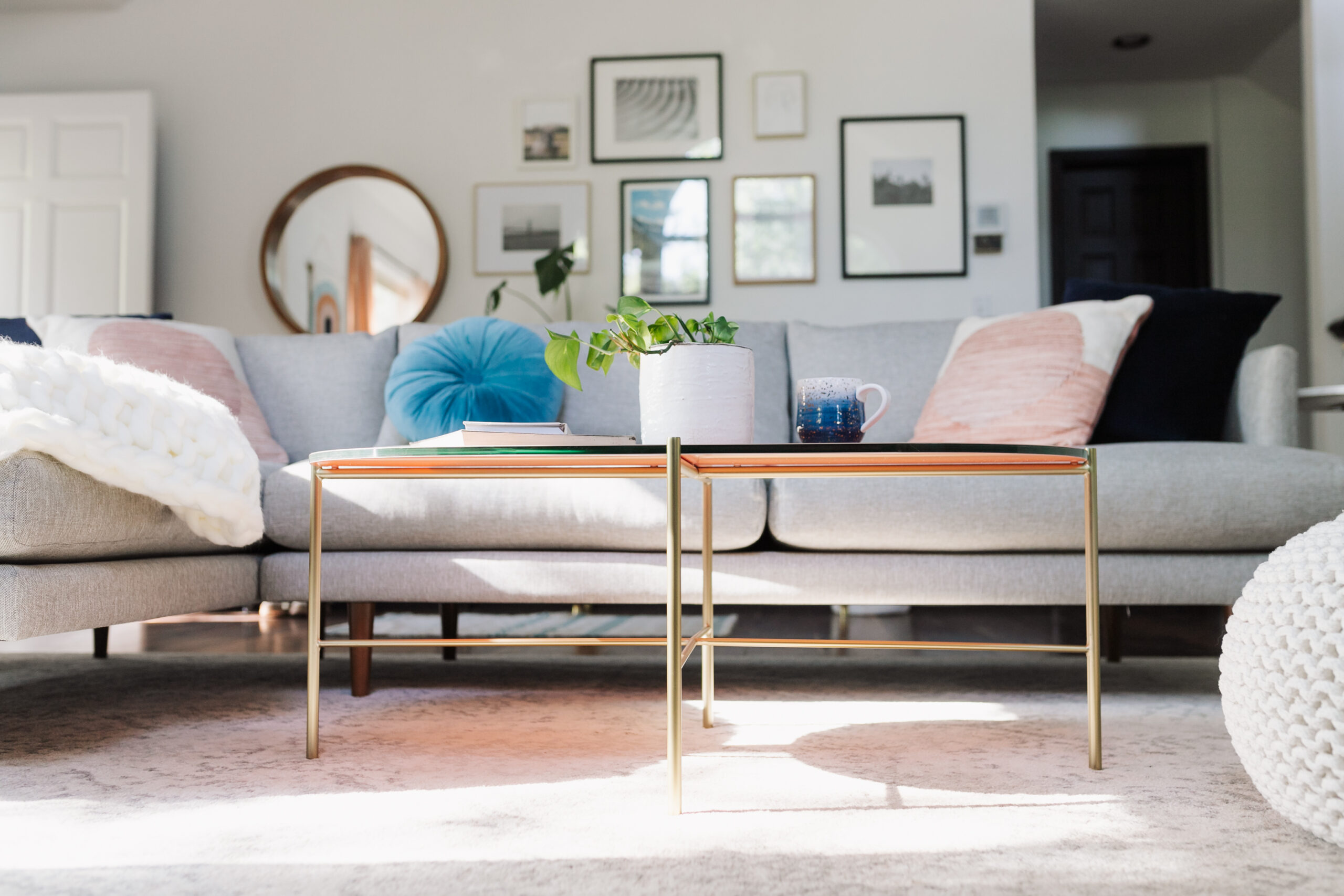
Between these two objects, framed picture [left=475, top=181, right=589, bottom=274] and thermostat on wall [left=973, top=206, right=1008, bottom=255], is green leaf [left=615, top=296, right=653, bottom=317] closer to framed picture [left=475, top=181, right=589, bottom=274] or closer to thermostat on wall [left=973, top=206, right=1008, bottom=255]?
framed picture [left=475, top=181, right=589, bottom=274]

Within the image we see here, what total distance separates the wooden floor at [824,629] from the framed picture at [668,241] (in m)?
1.30

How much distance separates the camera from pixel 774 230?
401 centimetres

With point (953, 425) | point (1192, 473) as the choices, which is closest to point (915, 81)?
point (953, 425)

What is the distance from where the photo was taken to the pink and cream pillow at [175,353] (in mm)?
2381

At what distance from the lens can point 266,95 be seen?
4.21 meters

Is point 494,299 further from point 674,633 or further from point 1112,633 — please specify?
point 674,633

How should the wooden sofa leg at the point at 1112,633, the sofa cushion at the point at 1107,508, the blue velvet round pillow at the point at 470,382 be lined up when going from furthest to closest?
the blue velvet round pillow at the point at 470,382
the wooden sofa leg at the point at 1112,633
the sofa cushion at the point at 1107,508

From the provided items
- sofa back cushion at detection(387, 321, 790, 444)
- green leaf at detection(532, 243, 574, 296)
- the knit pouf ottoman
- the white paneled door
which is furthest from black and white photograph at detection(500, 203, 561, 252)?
the knit pouf ottoman

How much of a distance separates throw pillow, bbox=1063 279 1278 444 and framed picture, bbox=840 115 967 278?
1793 mm

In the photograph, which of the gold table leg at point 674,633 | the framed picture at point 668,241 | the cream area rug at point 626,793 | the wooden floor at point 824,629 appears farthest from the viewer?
Result: the framed picture at point 668,241

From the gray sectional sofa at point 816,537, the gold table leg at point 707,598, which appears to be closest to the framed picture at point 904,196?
the gray sectional sofa at point 816,537

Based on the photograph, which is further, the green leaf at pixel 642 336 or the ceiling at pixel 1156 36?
the ceiling at pixel 1156 36

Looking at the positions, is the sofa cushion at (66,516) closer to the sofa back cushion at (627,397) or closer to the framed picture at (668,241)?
the sofa back cushion at (627,397)

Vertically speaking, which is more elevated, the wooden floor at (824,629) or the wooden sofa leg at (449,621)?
the wooden sofa leg at (449,621)
